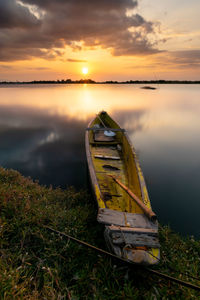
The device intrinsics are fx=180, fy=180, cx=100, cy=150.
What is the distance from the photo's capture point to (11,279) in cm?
320

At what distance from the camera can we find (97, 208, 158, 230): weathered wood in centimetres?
469

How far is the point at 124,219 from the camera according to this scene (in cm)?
486

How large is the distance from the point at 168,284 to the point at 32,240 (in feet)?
11.1

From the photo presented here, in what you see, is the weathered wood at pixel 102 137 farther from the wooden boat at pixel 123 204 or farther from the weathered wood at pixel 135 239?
the weathered wood at pixel 135 239

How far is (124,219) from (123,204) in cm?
139

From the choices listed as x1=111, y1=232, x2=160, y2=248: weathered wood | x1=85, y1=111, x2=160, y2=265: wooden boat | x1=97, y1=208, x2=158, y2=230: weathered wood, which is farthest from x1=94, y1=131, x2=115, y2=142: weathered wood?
x1=111, y1=232, x2=160, y2=248: weathered wood

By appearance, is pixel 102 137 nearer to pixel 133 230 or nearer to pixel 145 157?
pixel 145 157

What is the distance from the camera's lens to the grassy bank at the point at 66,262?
3.48 metres

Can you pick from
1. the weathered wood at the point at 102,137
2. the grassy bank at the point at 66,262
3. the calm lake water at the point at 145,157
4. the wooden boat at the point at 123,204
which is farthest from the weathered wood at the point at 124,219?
the weathered wood at the point at 102,137

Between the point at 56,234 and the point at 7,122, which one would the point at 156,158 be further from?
the point at 7,122

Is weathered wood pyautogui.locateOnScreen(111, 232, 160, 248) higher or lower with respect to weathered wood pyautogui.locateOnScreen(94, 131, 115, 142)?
lower

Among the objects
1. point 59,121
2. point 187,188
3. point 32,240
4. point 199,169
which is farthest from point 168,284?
point 59,121

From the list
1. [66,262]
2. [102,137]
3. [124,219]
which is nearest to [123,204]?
[124,219]

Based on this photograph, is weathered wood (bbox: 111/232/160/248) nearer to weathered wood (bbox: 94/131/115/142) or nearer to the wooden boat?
the wooden boat
